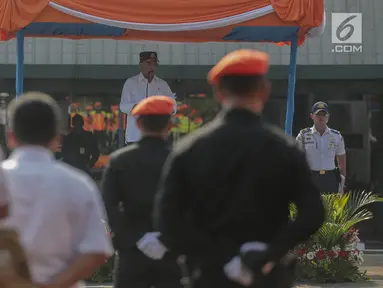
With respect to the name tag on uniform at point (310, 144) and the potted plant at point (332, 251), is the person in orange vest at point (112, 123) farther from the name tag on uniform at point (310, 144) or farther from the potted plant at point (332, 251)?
the potted plant at point (332, 251)

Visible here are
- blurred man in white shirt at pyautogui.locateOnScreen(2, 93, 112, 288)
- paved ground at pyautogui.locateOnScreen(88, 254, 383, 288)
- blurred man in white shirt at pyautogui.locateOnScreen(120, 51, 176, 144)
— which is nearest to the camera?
blurred man in white shirt at pyautogui.locateOnScreen(2, 93, 112, 288)

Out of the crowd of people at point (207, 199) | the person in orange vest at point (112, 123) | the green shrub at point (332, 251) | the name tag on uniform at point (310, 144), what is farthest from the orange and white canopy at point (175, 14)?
the crowd of people at point (207, 199)

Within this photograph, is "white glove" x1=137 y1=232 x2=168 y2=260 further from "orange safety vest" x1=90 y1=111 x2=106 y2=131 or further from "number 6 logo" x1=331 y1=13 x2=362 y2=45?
"number 6 logo" x1=331 y1=13 x2=362 y2=45

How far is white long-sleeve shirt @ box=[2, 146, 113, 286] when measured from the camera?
3.41 metres

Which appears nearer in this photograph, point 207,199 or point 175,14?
point 207,199

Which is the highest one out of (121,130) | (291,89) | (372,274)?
(291,89)

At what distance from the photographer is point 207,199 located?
3652 mm

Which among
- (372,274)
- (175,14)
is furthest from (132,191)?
(372,274)

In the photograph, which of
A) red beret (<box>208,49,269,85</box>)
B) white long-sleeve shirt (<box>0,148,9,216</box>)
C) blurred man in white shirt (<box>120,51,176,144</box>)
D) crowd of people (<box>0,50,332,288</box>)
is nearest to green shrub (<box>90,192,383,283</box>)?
blurred man in white shirt (<box>120,51,176,144</box>)

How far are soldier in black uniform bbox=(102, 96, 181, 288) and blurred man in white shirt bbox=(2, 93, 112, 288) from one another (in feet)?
6.24

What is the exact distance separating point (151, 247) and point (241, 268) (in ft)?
5.92

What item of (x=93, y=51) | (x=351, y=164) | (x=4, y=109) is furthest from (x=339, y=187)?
(x=4, y=109)

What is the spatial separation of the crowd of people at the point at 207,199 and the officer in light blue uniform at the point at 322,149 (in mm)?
7284

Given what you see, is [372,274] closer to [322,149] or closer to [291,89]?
[322,149]
